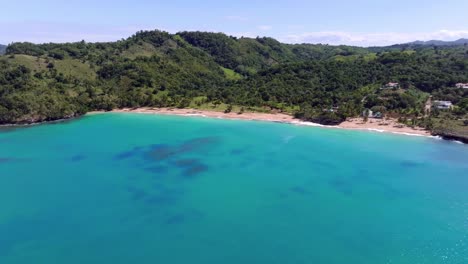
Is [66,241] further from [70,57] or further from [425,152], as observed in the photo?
[70,57]

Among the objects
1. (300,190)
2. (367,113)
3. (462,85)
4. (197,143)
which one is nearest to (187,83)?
(197,143)

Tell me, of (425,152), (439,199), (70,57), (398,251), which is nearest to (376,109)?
(425,152)

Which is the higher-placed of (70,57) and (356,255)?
(70,57)

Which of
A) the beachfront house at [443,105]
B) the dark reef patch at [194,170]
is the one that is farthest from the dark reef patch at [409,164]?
the beachfront house at [443,105]

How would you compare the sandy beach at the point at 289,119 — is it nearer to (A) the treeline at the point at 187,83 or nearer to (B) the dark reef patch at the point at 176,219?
(A) the treeline at the point at 187,83

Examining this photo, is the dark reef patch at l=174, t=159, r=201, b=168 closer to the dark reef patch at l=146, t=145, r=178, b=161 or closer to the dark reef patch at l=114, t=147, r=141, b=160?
the dark reef patch at l=146, t=145, r=178, b=161

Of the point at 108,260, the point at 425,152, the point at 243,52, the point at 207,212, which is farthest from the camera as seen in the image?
the point at 243,52

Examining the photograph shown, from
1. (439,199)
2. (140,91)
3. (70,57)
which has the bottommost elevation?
(439,199)
